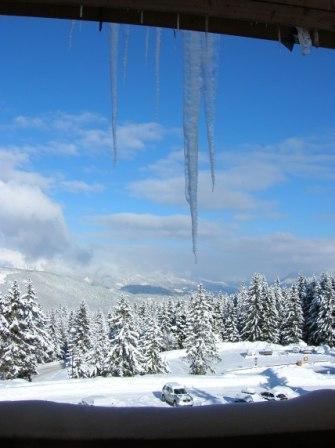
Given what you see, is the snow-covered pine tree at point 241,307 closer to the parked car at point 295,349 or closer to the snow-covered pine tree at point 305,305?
the snow-covered pine tree at point 305,305

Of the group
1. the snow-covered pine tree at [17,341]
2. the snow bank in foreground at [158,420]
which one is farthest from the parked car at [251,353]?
the snow bank in foreground at [158,420]

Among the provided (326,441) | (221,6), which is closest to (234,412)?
(326,441)

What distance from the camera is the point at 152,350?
4381 centimetres

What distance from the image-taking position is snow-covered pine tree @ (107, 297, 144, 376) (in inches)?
1586

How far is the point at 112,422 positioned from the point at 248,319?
60.3m

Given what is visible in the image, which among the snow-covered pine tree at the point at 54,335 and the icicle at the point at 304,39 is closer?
the icicle at the point at 304,39

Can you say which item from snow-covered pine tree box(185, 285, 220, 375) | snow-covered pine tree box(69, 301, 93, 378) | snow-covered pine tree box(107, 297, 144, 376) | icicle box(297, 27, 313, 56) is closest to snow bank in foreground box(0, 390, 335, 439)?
icicle box(297, 27, 313, 56)

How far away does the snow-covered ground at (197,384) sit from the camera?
27250mm

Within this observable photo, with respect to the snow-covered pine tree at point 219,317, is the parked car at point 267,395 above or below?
below

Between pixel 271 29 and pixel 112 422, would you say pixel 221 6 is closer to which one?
pixel 271 29

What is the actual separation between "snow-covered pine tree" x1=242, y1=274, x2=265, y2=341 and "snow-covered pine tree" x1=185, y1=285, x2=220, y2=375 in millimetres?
14073

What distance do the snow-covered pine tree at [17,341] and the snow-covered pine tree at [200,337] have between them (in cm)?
1449

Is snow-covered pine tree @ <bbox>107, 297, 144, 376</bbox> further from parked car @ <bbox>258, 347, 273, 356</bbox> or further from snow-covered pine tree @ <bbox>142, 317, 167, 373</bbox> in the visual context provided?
parked car @ <bbox>258, 347, 273, 356</bbox>

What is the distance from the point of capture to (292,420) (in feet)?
7.22
